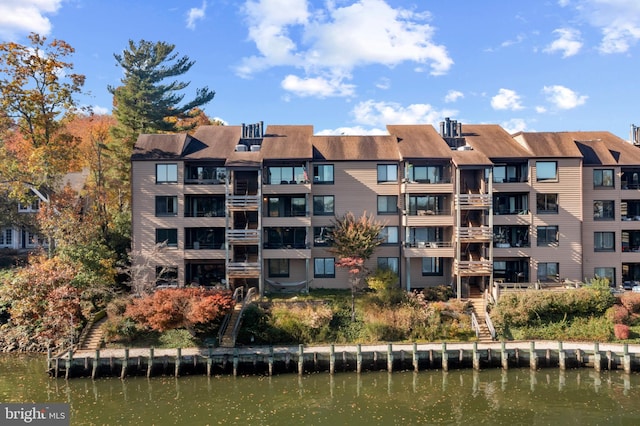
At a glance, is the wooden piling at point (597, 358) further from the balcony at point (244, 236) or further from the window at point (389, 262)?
the balcony at point (244, 236)

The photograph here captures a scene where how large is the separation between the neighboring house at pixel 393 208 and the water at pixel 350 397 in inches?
430

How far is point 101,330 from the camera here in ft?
98.7

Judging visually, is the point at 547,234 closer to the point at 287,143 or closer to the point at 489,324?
the point at 489,324

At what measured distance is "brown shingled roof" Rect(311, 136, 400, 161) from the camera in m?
38.6

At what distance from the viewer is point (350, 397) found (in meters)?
24.4

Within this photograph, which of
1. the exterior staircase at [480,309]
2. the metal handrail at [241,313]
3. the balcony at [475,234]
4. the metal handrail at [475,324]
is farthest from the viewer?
the balcony at [475,234]

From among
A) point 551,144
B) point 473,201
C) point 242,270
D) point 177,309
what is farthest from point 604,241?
point 177,309

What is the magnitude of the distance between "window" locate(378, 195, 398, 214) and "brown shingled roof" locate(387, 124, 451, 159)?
3.81 metres

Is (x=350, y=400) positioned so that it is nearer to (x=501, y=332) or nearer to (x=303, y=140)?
(x=501, y=332)

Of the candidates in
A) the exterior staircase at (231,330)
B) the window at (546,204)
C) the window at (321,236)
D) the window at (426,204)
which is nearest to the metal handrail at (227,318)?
the exterior staircase at (231,330)

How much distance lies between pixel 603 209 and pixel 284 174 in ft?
93.2

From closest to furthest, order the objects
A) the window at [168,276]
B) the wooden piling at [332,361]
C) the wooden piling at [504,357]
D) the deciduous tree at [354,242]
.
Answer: the wooden piling at [332,361] < the wooden piling at [504,357] < the deciduous tree at [354,242] < the window at [168,276]

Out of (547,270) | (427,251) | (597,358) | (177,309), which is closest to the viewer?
(597,358)

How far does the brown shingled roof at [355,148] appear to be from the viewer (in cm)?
3856
